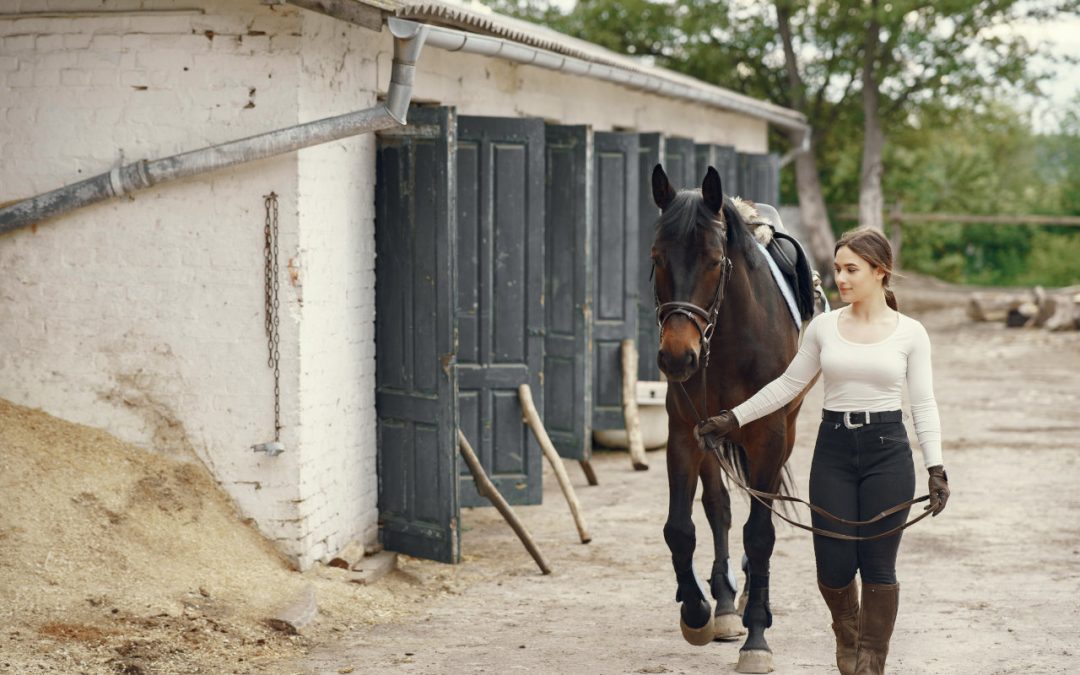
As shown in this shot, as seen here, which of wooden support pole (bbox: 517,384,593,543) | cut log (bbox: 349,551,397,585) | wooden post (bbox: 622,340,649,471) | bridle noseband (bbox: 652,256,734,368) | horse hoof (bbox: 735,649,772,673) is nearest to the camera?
bridle noseband (bbox: 652,256,734,368)

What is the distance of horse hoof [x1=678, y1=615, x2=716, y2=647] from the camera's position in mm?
6039

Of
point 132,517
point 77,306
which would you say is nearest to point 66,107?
point 77,306

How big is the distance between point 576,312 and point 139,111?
4.34 metres

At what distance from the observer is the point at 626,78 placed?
1120 cm

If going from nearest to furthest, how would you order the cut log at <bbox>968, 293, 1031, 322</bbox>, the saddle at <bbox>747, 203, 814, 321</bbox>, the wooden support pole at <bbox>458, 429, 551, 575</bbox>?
1. the saddle at <bbox>747, 203, 814, 321</bbox>
2. the wooden support pole at <bbox>458, 429, 551, 575</bbox>
3. the cut log at <bbox>968, 293, 1031, 322</bbox>

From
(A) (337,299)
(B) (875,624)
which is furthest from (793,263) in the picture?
(A) (337,299)

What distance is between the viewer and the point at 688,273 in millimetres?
5254

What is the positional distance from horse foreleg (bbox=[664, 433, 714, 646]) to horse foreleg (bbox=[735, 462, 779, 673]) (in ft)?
0.69

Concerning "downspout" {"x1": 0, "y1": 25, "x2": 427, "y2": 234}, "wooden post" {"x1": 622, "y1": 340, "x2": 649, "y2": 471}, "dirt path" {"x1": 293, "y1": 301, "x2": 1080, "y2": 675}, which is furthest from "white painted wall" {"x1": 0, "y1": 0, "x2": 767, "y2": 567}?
"wooden post" {"x1": 622, "y1": 340, "x2": 649, "y2": 471}

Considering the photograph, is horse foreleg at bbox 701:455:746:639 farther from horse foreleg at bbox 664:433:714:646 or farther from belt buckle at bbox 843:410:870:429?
belt buckle at bbox 843:410:870:429

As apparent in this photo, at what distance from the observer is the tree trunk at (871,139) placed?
2447cm

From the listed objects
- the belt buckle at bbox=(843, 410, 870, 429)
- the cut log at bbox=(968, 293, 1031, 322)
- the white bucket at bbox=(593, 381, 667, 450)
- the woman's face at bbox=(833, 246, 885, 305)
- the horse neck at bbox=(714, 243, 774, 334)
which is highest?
the woman's face at bbox=(833, 246, 885, 305)

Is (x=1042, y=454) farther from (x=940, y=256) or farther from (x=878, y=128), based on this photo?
(x=940, y=256)

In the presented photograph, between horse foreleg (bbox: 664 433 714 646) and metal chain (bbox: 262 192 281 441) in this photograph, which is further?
metal chain (bbox: 262 192 281 441)
